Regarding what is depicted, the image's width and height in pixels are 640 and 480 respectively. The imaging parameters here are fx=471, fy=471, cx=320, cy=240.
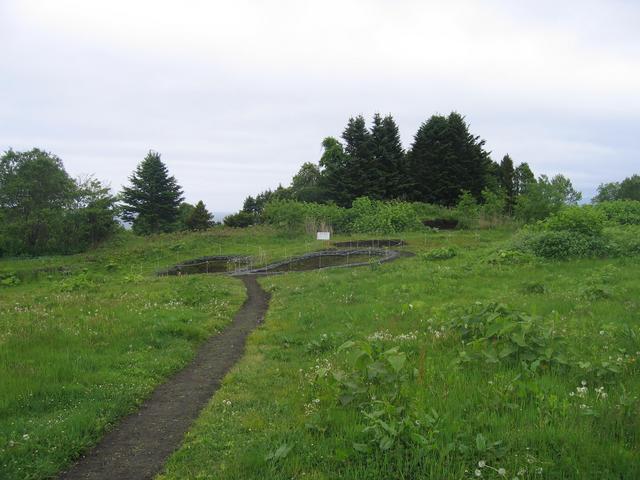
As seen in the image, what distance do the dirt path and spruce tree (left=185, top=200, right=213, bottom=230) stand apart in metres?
69.4

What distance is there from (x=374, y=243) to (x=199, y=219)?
49.8 m

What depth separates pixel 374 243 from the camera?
34844mm

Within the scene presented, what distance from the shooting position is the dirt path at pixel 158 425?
5508mm

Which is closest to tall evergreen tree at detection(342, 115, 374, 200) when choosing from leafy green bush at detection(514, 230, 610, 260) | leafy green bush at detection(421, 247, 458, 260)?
leafy green bush at detection(421, 247, 458, 260)

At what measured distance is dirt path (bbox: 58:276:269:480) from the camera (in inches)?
217

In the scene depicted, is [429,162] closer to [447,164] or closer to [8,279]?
[447,164]

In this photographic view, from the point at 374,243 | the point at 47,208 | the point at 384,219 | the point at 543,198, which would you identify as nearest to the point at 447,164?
the point at 384,219

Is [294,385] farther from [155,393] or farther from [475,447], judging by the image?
[475,447]

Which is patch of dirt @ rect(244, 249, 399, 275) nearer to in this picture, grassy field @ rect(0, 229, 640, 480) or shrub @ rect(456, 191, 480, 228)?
grassy field @ rect(0, 229, 640, 480)

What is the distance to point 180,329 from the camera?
11.3 metres

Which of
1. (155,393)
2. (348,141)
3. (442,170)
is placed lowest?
(155,393)

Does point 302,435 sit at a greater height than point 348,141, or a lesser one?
lesser

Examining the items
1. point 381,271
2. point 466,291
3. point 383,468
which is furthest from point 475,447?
point 381,271

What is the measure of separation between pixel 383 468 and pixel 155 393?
496cm
